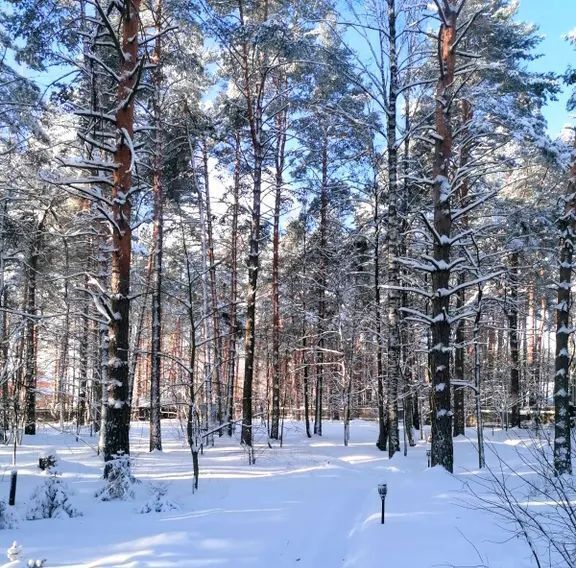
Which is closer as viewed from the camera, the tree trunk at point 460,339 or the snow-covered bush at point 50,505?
the snow-covered bush at point 50,505

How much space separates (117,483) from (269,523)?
2.40 m

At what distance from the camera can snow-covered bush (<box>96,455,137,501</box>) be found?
24.2 ft

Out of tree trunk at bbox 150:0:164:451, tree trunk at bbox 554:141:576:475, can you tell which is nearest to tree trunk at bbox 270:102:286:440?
tree trunk at bbox 150:0:164:451

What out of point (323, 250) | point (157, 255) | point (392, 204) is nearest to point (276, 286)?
point (323, 250)

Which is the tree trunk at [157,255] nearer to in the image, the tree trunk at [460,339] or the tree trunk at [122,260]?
the tree trunk at [122,260]

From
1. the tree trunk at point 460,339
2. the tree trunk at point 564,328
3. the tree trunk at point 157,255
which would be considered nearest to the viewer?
the tree trunk at point 564,328

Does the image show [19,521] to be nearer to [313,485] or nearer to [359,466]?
[313,485]

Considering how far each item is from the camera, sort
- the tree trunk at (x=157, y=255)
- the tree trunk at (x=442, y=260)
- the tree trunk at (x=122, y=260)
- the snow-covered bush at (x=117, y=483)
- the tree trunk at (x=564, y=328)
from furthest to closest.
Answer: the tree trunk at (x=157, y=255), the tree trunk at (x=564, y=328), the tree trunk at (x=442, y=260), the tree trunk at (x=122, y=260), the snow-covered bush at (x=117, y=483)

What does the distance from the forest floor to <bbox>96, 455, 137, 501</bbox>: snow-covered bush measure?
18cm

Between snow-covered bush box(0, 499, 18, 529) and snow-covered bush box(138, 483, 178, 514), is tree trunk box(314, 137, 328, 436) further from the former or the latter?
snow-covered bush box(0, 499, 18, 529)

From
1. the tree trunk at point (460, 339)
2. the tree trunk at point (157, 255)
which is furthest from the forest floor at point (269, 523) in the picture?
the tree trunk at point (460, 339)

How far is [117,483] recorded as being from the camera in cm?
741

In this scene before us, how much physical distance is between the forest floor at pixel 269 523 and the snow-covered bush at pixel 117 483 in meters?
0.18

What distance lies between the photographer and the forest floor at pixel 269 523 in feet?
16.4
